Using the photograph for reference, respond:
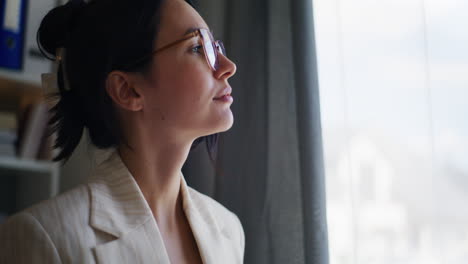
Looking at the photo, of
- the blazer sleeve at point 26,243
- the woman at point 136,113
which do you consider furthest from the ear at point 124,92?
the blazer sleeve at point 26,243

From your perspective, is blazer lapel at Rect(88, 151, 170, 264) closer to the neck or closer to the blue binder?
the neck

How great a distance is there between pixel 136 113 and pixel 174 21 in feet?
0.76

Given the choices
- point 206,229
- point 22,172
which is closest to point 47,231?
point 206,229

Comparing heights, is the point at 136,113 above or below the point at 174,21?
below

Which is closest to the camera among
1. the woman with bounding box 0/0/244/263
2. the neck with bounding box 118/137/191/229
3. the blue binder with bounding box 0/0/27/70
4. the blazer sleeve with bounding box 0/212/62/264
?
the blazer sleeve with bounding box 0/212/62/264

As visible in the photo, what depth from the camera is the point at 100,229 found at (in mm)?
1019

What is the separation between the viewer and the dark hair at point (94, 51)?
1.09 meters

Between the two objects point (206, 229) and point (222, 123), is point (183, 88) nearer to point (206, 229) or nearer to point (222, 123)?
point (222, 123)

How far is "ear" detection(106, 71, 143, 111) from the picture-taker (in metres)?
1.11

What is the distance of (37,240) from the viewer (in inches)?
36.9

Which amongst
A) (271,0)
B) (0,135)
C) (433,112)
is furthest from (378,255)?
(0,135)

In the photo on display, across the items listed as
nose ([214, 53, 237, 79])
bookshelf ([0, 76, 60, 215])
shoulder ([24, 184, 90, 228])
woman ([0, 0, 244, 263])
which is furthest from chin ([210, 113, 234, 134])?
bookshelf ([0, 76, 60, 215])

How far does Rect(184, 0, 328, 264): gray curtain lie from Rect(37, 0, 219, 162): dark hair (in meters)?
0.48

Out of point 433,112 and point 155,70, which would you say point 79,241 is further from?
point 433,112
